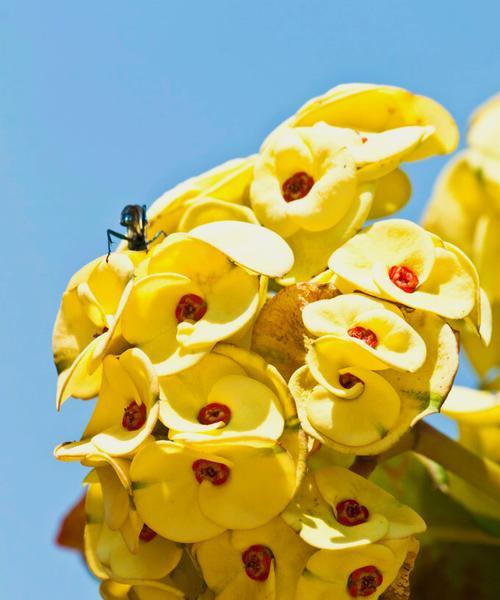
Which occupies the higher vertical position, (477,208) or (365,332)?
(365,332)

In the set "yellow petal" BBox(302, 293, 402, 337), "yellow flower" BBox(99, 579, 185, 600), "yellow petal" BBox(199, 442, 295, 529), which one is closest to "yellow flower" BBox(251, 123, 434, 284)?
"yellow petal" BBox(302, 293, 402, 337)

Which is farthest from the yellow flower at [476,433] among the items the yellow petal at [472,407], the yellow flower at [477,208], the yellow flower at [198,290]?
the yellow flower at [198,290]

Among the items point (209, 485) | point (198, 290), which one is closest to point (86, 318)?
point (198, 290)

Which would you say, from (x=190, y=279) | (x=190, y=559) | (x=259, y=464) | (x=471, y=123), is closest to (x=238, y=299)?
(x=190, y=279)

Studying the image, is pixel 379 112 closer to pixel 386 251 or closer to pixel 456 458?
pixel 386 251

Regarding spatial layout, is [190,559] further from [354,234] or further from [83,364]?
[354,234]

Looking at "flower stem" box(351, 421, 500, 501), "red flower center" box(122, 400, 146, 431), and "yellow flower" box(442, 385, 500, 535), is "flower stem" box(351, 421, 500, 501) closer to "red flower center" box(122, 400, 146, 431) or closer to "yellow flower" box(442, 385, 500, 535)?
"yellow flower" box(442, 385, 500, 535)
